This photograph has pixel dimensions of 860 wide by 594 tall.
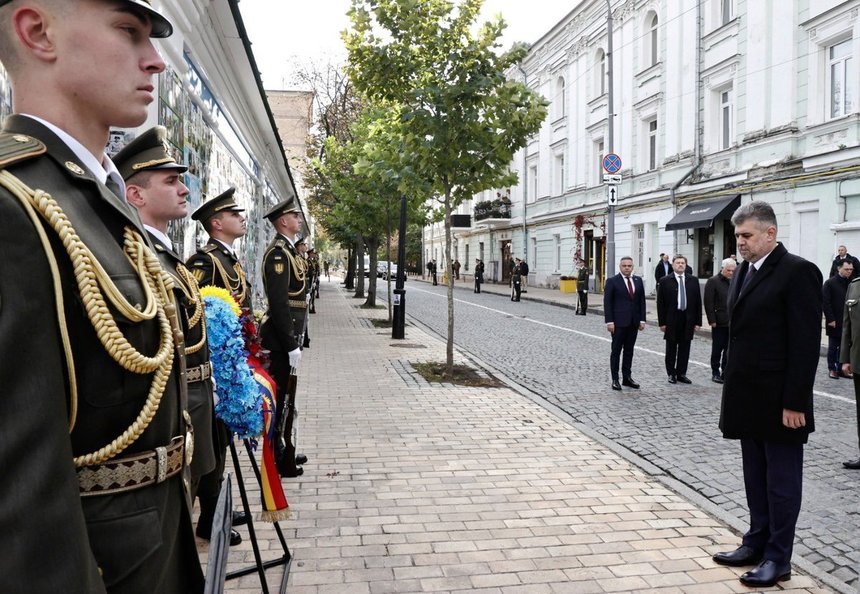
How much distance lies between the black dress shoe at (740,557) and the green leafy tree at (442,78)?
21.0 feet

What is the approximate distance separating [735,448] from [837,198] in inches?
530

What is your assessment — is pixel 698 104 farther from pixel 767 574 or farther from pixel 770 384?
pixel 767 574

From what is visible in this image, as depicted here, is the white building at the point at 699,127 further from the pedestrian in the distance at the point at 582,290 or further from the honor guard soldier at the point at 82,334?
the honor guard soldier at the point at 82,334

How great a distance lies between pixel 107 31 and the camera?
1.34 meters

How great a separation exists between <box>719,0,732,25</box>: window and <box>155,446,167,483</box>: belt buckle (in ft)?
79.4

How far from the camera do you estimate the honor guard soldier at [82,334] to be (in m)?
1.10

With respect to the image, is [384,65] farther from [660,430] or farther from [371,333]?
[371,333]

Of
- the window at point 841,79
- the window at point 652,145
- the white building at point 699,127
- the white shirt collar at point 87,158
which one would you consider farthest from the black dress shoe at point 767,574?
the window at point 652,145

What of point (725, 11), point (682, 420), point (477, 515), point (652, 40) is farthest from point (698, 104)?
point (477, 515)

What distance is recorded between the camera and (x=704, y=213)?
2148cm

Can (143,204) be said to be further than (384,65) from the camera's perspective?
No

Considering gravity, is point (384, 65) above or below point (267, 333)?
above

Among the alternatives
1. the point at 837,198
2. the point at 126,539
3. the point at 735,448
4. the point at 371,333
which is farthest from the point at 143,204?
the point at 837,198

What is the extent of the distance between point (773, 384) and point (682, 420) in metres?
3.86
